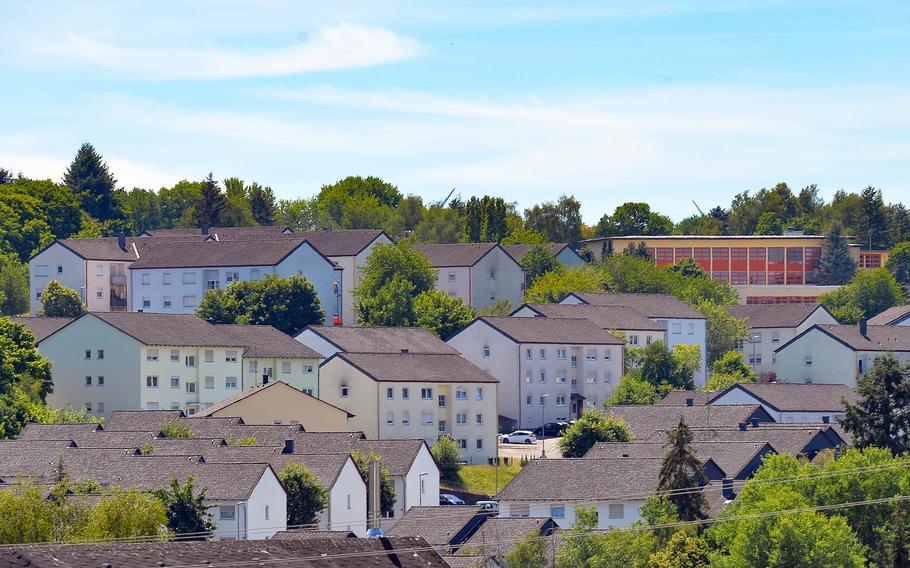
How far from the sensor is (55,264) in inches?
5753

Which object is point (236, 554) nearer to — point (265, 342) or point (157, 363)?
point (157, 363)

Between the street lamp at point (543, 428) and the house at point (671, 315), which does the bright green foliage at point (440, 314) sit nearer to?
the street lamp at point (543, 428)

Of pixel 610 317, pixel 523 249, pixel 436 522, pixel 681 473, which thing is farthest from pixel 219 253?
pixel 681 473

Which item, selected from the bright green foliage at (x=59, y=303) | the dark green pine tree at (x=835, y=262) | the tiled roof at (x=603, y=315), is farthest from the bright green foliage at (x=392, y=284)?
the dark green pine tree at (x=835, y=262)

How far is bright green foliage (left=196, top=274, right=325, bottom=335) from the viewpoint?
125 m

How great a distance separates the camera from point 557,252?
168 m

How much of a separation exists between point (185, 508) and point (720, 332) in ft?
252

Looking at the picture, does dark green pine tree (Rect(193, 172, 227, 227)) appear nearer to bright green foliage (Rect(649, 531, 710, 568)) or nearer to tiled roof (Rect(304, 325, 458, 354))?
tiled roof (Rect(304, 325, 458, 354))

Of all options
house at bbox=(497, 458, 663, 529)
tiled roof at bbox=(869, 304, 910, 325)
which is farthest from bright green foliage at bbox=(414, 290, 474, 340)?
house at bbox=(497, 458, 663, 529)

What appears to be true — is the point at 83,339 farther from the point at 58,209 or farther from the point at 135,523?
the point at 58,209

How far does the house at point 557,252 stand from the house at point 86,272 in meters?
32.8

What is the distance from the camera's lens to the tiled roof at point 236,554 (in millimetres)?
27922

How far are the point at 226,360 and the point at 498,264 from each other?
43.5 metres

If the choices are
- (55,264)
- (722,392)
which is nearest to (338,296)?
(55,264)
